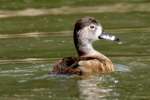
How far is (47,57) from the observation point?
45.5 ft

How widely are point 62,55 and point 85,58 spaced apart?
1.68 m

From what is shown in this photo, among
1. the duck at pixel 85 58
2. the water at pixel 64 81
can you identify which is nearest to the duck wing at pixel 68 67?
the duck at pixel 85 58

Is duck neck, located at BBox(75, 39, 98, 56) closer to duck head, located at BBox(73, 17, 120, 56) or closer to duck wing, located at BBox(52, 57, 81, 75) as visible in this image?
duck head, located at BBox(73, 17, 120, 56)

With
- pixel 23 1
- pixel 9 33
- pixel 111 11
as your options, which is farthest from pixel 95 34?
pixel 23 1

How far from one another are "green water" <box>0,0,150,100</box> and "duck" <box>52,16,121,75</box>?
0.17 meters

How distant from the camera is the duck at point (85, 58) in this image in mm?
12102

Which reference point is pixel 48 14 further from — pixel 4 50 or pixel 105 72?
pixel 105 72

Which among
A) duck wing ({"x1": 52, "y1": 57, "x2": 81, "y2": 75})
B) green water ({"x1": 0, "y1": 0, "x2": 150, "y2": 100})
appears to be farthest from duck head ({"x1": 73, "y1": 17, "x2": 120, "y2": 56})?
duck wing ({"x1": 52, "y1": 57, "x2": 81, "y2": 75})

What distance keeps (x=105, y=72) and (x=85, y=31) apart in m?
1.01

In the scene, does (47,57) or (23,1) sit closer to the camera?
(47,57)

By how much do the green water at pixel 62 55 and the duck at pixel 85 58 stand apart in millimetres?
174

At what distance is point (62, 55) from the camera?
46.3ft

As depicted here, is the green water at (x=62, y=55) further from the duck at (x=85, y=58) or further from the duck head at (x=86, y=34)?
the duck head at (x=86, y=34)

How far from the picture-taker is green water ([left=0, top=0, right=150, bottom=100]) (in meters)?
11.0
